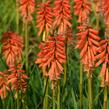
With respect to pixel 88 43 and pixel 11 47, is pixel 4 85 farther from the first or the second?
pixel 88 43

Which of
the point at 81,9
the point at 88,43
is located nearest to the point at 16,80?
the point at 88,43

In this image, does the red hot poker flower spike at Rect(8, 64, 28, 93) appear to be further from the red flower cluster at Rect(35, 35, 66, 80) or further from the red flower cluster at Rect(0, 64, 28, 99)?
the red flower cluster at Rect(35, 35, 66, 80)

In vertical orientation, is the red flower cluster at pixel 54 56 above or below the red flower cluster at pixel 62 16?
below

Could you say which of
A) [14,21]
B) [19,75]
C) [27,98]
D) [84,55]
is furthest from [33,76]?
[14,21]

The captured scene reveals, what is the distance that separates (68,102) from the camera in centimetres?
564

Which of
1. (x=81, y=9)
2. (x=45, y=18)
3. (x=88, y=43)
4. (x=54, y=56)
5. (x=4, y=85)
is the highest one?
(x=81, y=9)

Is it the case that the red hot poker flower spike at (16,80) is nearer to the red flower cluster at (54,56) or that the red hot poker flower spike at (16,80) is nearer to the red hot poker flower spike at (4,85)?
the red hot poker flower spike at (4,85)

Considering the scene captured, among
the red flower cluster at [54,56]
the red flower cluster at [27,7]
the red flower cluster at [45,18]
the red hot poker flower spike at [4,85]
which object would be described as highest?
the red flower cluster at [27,7]

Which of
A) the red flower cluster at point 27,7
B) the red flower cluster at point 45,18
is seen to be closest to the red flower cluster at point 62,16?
the red flower cluster at point 45,18

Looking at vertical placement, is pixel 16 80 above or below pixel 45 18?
below

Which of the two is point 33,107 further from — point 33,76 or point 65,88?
point 33,76

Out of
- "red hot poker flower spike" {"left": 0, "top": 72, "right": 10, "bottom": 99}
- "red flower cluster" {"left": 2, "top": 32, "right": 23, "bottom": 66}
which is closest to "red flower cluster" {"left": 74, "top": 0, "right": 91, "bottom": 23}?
"red flower cluster" {"left": 2, "top": 32, "right": 23, "bottom": 66}

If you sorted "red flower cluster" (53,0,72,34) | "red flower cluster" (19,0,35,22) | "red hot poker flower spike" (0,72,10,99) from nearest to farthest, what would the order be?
"red hot poker flower spike" (0,72,10,99), "red flower cluster" (53,0,72,34), "red flower cluster" (19,0,35,22)

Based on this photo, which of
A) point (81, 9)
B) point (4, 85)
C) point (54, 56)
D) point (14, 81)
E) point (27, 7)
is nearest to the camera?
point (54, 56)
